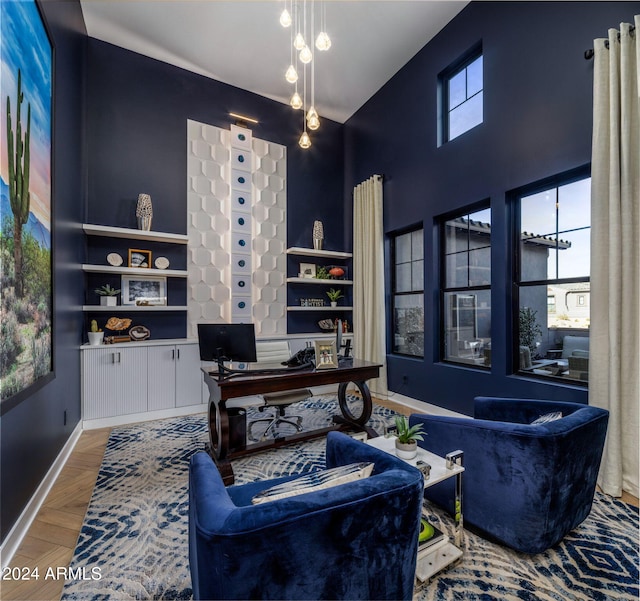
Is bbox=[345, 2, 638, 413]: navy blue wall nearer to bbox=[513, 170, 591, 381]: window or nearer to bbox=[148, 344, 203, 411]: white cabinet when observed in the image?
bbox=[513, 170, 591, 381]: window

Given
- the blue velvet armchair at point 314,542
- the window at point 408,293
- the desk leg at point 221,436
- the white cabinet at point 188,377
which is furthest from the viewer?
the window at point 408,293

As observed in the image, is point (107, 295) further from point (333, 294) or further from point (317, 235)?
point (333, 294)

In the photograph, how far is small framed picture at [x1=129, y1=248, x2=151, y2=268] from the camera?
3.96 meters

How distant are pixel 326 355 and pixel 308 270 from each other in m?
2.43

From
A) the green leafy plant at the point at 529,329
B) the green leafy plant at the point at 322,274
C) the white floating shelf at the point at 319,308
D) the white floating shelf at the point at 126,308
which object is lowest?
the green leafy plant at the point at 529,329

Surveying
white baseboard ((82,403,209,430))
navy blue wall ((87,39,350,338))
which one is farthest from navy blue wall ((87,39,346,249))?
white baseboard ((82,403,209,430))

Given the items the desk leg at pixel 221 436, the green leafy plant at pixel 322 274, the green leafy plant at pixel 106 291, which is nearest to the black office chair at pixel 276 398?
the desk leg at pixel 221 436

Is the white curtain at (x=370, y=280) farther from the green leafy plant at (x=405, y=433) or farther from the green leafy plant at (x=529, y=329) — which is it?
the green leafy plant at (x=405, y=433)

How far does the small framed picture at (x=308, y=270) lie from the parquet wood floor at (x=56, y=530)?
3258 millimetres

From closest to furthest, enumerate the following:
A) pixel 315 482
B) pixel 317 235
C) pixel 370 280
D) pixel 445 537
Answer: pixel 315 482, pixel 445 537, pixel 370 280, pixel 317 235

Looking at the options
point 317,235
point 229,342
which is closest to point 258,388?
point 229,342

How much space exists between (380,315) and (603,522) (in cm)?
295

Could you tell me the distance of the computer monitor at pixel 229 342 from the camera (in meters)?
2.59

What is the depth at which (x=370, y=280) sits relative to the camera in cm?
467
